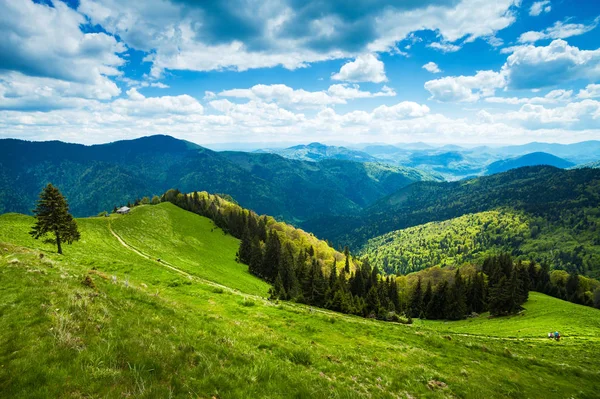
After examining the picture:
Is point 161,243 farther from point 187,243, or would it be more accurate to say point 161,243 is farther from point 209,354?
point 209,354

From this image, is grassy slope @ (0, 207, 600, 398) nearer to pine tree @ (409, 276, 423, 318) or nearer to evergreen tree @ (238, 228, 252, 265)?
pine tree @ (409, 276, 423, 318)

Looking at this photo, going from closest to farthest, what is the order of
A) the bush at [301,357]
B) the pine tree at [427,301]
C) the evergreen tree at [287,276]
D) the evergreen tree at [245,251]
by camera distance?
the bush at [301,357] < the evergreen tree at [287,276] < the pine tree at [427,301] < the evergreen tree at [245,251]

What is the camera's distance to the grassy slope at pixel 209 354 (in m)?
8.82

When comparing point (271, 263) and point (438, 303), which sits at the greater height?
point (271, 263)

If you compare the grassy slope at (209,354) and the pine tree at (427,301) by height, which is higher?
the grassy slope at (209,354)

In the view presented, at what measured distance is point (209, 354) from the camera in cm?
1227

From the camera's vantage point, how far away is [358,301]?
254 feet

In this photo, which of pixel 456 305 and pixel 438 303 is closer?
pixel 456 305

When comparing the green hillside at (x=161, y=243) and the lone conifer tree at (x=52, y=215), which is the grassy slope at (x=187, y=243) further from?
the lone conifer tree at (x=52, y=215)

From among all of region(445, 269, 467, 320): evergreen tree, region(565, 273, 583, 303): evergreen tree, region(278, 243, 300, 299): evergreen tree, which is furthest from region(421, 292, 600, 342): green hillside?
region(565, 273, 583, 303): evergreen tree

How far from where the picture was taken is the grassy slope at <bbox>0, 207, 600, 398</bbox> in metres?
8.82

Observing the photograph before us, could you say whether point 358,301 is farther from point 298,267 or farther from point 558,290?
point 558,290

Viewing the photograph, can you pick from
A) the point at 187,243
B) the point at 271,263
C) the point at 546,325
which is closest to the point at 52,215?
the point at 187,243

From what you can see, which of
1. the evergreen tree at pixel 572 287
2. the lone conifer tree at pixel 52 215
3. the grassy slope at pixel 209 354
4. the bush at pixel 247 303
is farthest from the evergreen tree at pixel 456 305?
the lone conifer tree at pixel 52 215
